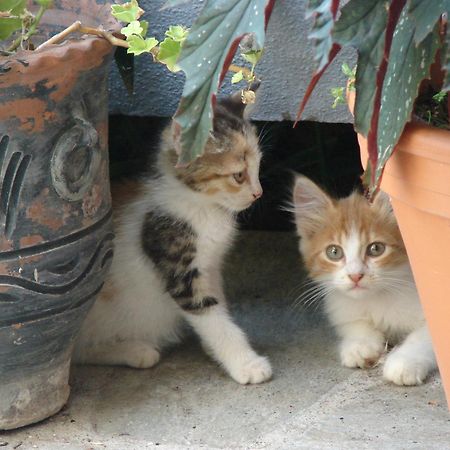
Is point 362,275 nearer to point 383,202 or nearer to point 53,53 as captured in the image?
point 383,202

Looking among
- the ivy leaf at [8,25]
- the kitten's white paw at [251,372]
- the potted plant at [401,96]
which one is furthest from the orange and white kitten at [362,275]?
the ivy leaf at [8,25]

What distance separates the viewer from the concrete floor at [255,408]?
2.02 metres

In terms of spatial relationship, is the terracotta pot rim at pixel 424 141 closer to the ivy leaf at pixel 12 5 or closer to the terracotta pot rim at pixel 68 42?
the terracotta pot rim at pixel 68 42

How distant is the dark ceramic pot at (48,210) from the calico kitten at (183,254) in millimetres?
319

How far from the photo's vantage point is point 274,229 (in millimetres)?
3406

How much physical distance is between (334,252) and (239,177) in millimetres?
405

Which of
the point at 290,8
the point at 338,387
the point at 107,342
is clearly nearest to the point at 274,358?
the point at 338,387

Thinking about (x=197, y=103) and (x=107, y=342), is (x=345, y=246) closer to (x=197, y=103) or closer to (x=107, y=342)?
(x=107, y=342)

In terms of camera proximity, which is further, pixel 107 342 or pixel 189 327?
pixel 189 327

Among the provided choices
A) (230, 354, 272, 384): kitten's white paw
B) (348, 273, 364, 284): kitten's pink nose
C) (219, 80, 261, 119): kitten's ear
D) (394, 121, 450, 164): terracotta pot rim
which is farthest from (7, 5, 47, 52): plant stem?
(348, 273, 364, 284): kitten's pink nose

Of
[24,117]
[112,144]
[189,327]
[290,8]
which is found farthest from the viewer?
[112,144]

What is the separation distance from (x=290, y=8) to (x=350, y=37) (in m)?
0.79

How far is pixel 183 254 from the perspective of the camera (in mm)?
2326

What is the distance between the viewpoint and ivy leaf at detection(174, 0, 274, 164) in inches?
60.1
